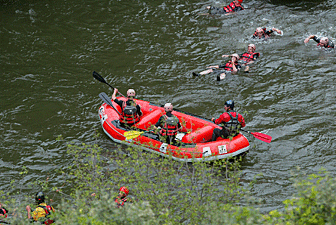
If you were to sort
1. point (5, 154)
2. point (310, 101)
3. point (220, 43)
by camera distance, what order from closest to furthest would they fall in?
point (5, 154)
point (310, 101)
point (220, 43)

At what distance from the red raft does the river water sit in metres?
0.47

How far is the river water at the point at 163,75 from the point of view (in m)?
7.96

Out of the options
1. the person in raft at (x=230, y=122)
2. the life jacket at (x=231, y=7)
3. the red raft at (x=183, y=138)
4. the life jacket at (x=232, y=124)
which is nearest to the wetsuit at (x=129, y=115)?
the red raft at (x=183, y=138)

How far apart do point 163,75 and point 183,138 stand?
384 cm

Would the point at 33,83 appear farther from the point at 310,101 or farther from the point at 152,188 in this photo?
the point at 310,101

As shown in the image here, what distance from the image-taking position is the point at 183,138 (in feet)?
25.8

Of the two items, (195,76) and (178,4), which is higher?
(178,4)

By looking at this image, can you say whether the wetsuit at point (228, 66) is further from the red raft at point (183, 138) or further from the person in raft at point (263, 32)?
the red raft at point (183, 138)

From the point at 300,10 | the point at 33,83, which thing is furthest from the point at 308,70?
the point at 33,83

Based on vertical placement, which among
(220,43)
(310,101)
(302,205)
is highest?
(302,205)

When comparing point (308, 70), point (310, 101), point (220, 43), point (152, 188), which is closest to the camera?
point (152, 188)

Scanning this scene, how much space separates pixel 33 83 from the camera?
36.4ft

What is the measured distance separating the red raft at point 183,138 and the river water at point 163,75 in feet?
1.54

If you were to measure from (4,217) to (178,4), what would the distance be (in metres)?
12.7
